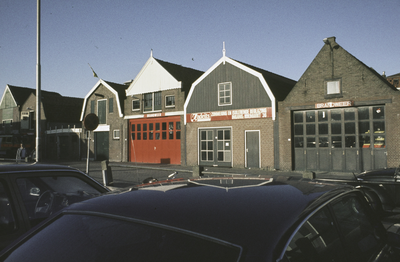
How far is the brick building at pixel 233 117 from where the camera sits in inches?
741

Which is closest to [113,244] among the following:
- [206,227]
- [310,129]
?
[206,227]

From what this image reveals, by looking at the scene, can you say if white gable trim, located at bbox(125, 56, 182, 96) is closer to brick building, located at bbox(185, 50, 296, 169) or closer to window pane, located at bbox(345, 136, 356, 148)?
brick building, located at bbox(185, 50, 296, 169)

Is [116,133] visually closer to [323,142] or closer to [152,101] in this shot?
[152,101]

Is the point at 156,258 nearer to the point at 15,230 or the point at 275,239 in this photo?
the point at 275,239

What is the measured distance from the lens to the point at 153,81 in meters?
25.1

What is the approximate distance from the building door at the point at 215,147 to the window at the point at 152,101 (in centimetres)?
508

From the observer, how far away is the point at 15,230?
2930mm

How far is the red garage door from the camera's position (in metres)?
23.8

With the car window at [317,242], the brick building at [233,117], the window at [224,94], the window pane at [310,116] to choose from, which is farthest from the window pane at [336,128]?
the car window at [317,242]

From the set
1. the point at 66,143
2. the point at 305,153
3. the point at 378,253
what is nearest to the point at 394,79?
the point at 305,153

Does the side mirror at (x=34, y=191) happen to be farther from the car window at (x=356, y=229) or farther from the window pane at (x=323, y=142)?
the window pane at (x=323, y=142)

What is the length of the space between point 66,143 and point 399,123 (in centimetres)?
2933

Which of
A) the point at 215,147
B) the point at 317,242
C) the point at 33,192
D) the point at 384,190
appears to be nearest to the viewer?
the point at 317,242

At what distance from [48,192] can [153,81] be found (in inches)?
869
